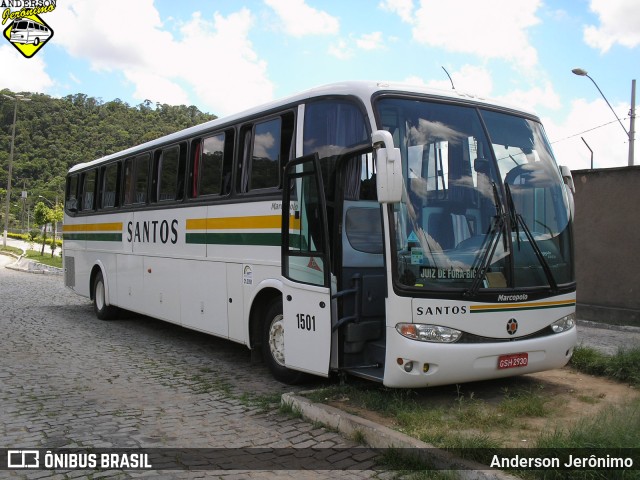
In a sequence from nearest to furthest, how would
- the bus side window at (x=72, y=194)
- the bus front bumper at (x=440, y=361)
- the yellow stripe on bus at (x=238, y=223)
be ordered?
the bus front bumper at (x=440, y=361) → the yellow stripe on bus at (x=238, y=223) → the bus side window at (x=72, y=194)

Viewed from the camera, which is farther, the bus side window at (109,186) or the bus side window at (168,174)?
the bus side window at (109,186)

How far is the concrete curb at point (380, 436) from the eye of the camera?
13.9 feet

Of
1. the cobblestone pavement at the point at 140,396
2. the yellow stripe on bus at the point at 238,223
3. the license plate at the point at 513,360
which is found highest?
the yellow stripe on bus at the point at 238,223

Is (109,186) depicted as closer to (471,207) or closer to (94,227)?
(94,227)

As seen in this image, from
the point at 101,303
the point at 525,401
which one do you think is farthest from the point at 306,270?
the point at 101,303

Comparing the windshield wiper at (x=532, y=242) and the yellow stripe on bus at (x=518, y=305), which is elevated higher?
the windshield wiper at (x=532, y=242)

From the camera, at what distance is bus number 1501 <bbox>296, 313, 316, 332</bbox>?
20.6 feet

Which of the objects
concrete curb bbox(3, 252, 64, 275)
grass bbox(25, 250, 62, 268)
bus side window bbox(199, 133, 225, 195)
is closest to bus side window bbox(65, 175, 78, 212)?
bus side window bbox(199, 133, 225, 195)

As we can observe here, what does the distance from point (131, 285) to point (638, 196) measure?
32.5 feet

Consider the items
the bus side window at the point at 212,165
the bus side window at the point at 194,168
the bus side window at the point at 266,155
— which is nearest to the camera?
the bus side window at the point at 266,155

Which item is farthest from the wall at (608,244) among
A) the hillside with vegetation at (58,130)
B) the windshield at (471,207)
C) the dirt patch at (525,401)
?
the hillside with vegetation at (58,130)

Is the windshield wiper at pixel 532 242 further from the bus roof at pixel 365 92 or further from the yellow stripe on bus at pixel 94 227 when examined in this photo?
the yellow stripe on bus at pixel 94 227

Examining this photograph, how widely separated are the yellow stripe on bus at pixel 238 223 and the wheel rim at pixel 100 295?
182 inches

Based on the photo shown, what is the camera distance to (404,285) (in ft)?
18.4
